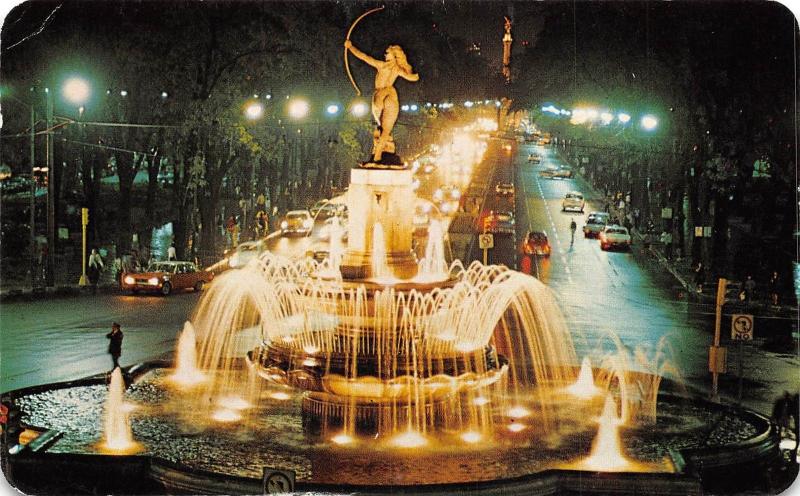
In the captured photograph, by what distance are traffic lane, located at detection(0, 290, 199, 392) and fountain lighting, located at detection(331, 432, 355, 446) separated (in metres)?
7.58

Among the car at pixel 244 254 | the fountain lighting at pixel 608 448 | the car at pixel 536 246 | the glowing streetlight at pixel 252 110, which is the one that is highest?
the glowing streetlight at pixel 252 110

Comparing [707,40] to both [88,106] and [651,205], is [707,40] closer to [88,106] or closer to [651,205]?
[88,106]

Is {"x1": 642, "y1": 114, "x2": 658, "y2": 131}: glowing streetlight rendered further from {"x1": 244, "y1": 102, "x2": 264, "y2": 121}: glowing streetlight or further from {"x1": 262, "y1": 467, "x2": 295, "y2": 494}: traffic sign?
{"x1": 262, "y1": 467, "x2": 295, "y2": 494}: traffic sign

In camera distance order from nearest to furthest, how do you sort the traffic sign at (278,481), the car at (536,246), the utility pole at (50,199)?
the traffic sign at (278,481) < the utility pole at (50,199) < the car at (536,246)

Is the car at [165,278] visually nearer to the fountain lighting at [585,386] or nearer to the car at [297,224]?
the fountain lighting at [585,386]

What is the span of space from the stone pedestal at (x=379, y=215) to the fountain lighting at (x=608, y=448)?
174 inches

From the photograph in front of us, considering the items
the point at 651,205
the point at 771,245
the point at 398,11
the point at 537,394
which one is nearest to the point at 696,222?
the point at 771,245

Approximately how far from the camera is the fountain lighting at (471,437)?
19.0 meters

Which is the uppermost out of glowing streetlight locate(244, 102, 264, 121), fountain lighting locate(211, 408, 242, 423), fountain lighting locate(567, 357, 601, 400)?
glowing streetlight locate(244, 102, 264, 121)

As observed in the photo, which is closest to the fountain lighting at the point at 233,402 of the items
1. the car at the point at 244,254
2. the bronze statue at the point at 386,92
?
the bronze statue at the point at 386,92

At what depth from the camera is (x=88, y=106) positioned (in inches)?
1841

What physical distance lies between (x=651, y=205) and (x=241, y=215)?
93.9ft

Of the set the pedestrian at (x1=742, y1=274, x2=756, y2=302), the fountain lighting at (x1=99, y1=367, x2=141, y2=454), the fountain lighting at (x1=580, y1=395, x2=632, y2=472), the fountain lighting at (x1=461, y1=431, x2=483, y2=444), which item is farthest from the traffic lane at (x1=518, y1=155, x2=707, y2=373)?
the fountain lighting at (x1=99, y1=367, x2=141, y2=454)

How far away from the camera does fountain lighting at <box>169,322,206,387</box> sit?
77.6ft
